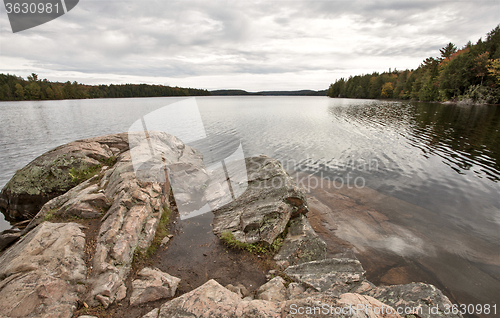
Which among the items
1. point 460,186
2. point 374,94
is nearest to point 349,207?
point 460,186

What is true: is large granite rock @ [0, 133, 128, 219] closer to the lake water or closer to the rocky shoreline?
the rocky shoreline

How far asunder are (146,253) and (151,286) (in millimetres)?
1830

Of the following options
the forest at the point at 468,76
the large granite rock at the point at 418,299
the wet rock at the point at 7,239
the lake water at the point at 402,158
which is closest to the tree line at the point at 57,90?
the lake water at the point at 402,158

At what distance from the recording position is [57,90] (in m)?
139

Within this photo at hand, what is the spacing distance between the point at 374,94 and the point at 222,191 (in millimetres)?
185177

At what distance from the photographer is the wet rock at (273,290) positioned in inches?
229

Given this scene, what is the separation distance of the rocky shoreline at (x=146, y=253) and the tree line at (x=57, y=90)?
169448mm

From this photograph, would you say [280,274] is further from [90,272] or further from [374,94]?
[374,94]

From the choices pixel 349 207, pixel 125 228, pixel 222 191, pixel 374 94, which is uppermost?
pixel 374 94

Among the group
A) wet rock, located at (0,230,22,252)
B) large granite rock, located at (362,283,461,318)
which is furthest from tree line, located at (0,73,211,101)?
large granite rock, located at (362,283,461,318)

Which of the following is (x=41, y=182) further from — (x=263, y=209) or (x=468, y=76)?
(x=468, y=76)

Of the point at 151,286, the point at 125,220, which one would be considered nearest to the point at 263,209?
the point at 151,286

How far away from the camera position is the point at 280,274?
22.9 ft

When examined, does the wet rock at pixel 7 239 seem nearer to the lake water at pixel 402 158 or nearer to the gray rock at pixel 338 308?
the lake water at pixel 402 158
